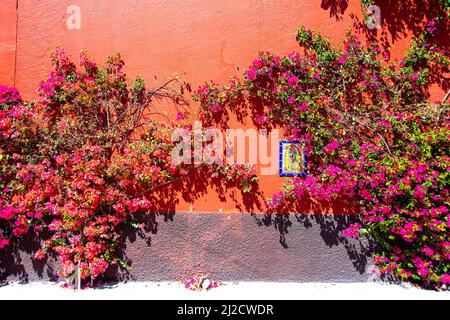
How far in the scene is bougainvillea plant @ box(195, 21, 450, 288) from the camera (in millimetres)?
3666

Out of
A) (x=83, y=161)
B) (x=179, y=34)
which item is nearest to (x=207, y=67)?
(x=179, y=34)

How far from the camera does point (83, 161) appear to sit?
12.6 ft

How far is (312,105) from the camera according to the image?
156 inches

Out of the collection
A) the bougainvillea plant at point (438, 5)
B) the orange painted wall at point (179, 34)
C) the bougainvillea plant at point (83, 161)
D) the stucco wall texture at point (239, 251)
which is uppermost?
the bougainvillea plant at point (438, 5)

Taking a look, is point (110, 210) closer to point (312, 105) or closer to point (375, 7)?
point (312, 105)

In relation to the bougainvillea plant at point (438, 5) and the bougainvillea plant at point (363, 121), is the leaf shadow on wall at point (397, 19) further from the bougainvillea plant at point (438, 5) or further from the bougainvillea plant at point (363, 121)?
the bougainvillea plant at point (363, 121)

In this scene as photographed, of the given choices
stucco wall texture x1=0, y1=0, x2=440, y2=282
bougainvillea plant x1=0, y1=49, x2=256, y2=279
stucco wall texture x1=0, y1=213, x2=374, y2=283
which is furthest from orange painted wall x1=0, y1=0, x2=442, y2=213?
stucco wall texture x1=0, y1=213, x2=374, y2=283

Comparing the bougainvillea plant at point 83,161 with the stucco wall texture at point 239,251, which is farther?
the stucco wall texture at point 239,251

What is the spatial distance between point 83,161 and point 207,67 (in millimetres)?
2070

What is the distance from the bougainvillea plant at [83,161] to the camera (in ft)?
12.4

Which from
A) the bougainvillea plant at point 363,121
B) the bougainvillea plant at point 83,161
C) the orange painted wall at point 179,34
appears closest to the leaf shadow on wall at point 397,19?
the orange painted wall at point 179,34

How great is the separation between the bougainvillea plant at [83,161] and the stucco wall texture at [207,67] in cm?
23

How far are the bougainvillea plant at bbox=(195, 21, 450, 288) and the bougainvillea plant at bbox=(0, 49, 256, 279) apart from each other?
2.85 ft

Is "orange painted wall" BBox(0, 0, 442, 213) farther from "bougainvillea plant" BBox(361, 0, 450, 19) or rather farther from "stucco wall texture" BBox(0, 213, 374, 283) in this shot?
"stucco wall texture" BBox(0, 213, 374, 283)
